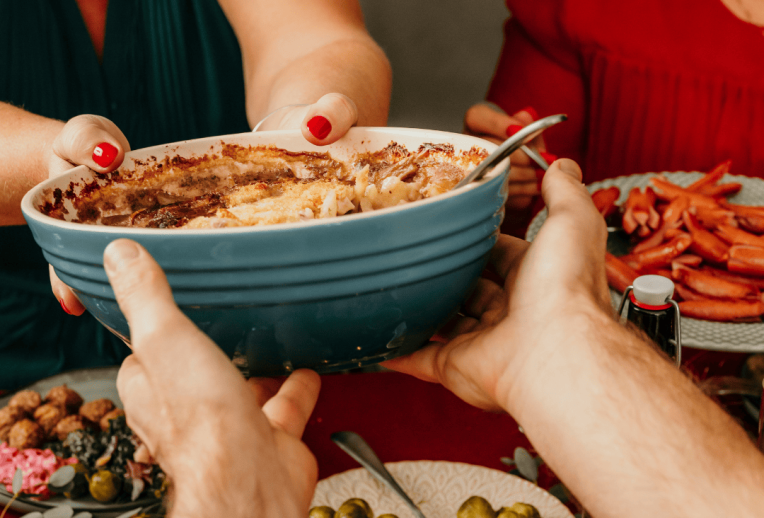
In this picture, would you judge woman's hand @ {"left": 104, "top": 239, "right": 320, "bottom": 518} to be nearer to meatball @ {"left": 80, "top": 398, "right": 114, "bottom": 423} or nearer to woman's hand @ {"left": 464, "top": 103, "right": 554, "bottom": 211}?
meatball @ {"left": 80, "top": 398, "right": 114, "bottom": 423}

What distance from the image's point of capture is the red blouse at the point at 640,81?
5.57 ft

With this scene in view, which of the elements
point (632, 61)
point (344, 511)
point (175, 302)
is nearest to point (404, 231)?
point (175, 302)

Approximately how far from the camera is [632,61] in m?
1.82

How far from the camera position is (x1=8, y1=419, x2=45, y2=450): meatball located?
904mm

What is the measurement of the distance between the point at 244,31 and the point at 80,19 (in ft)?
1.12

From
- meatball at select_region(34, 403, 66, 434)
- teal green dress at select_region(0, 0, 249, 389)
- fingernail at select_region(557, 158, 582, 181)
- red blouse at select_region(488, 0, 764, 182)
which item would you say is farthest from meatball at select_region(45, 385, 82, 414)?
red blouse at select_region(488, 0, 764, 182)

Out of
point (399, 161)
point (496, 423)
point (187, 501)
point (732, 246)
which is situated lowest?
point (496, 423)

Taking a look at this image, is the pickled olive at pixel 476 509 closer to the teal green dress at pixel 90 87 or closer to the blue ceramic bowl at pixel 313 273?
the blue ceramic bowl at pixel 313 273

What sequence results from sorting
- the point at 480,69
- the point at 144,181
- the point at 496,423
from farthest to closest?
the point at 480,69 < the point at 496,423 < the point at 144,181

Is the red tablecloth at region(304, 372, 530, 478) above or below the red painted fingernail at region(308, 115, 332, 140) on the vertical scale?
below

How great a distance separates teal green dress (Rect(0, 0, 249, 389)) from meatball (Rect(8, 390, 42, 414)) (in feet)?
1.05

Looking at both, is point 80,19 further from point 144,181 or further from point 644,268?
point 644,268

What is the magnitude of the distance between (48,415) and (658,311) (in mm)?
983

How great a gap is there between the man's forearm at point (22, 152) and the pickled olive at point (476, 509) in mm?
829
